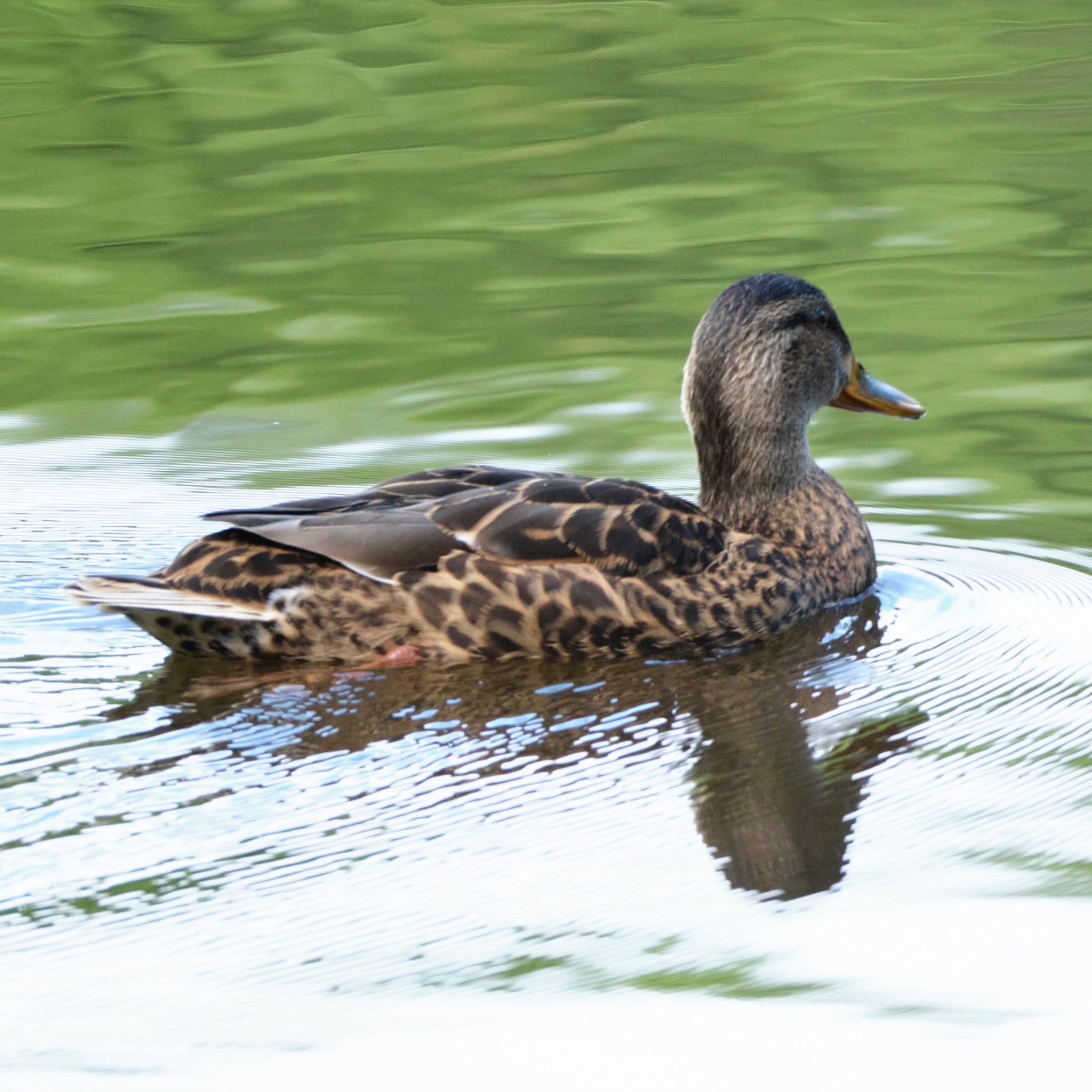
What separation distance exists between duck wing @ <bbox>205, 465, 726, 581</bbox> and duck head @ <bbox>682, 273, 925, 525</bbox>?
1.87 ft

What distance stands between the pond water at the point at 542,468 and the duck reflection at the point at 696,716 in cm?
2

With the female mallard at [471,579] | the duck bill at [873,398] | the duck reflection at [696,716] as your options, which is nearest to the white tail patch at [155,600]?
the female mallard at [471,579]

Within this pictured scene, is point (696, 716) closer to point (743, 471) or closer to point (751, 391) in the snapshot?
point (743, 471)

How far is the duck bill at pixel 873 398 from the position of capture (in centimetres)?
793

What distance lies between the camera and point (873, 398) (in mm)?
7984

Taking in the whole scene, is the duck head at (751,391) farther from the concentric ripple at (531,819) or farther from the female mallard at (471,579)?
the concentric ripple at (531,819)

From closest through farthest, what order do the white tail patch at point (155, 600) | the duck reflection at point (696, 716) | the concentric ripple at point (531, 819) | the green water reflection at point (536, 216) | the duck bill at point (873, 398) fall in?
the concentric ripple at point (531, 819) → the duck reflection at point (696, 716) → the white tail patch at point (155, 600) → the duck bill at point (873, 398) → the green water reflection at point (536, 216)

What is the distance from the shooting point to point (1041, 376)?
30.4 feet

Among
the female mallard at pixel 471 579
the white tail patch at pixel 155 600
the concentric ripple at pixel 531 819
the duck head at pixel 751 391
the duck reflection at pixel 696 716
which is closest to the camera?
the concentric ripple at pixel 531 819

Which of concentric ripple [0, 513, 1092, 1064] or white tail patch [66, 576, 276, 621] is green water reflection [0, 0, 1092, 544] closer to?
concentric ripple [0, 513, 1092, 1064]

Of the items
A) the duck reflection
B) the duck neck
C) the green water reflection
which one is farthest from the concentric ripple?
the green water reflection

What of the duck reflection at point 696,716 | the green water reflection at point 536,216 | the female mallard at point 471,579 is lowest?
the duck reflection at point 696,716

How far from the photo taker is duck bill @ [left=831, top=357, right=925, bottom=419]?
7.93 m

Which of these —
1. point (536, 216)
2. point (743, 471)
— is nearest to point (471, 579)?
point (743, 471)
